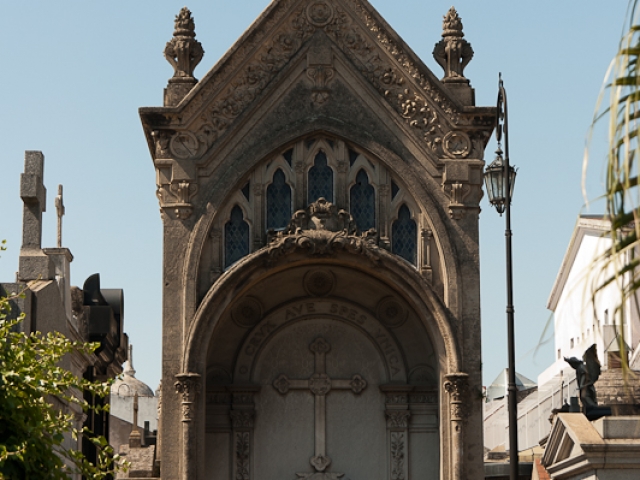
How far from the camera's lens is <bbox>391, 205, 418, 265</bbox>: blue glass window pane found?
29078 millimetres

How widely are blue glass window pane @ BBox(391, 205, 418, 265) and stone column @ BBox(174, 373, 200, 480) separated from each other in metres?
5.47

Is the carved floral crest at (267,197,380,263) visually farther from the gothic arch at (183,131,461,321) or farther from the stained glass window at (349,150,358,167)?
the stained glass window at (349,150,358,167)

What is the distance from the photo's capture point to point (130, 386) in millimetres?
84562

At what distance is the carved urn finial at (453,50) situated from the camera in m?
29.5

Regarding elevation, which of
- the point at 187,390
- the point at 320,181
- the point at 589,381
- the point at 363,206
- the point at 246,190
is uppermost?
the point at 320,181

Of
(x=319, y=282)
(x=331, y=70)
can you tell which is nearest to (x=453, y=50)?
(x=331, y=70)

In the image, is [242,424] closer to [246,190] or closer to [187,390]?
[187,390]

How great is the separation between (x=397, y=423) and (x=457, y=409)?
7.73 ft

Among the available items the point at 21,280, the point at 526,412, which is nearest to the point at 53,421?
the point at 21,280

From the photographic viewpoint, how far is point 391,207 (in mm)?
29125

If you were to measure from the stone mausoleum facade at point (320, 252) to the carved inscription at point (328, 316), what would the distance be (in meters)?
0.03

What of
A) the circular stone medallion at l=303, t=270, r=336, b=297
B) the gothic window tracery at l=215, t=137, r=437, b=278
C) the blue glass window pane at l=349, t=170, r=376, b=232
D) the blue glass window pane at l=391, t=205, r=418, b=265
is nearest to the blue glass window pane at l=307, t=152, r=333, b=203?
the gothic window tracery at l=215, t=137, r=437, b=278

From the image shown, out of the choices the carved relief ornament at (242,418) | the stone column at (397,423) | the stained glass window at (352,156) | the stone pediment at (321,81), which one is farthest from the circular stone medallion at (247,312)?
the stained glass window at (352,156)

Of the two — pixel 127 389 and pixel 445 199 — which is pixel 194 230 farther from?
pixel 127 389
